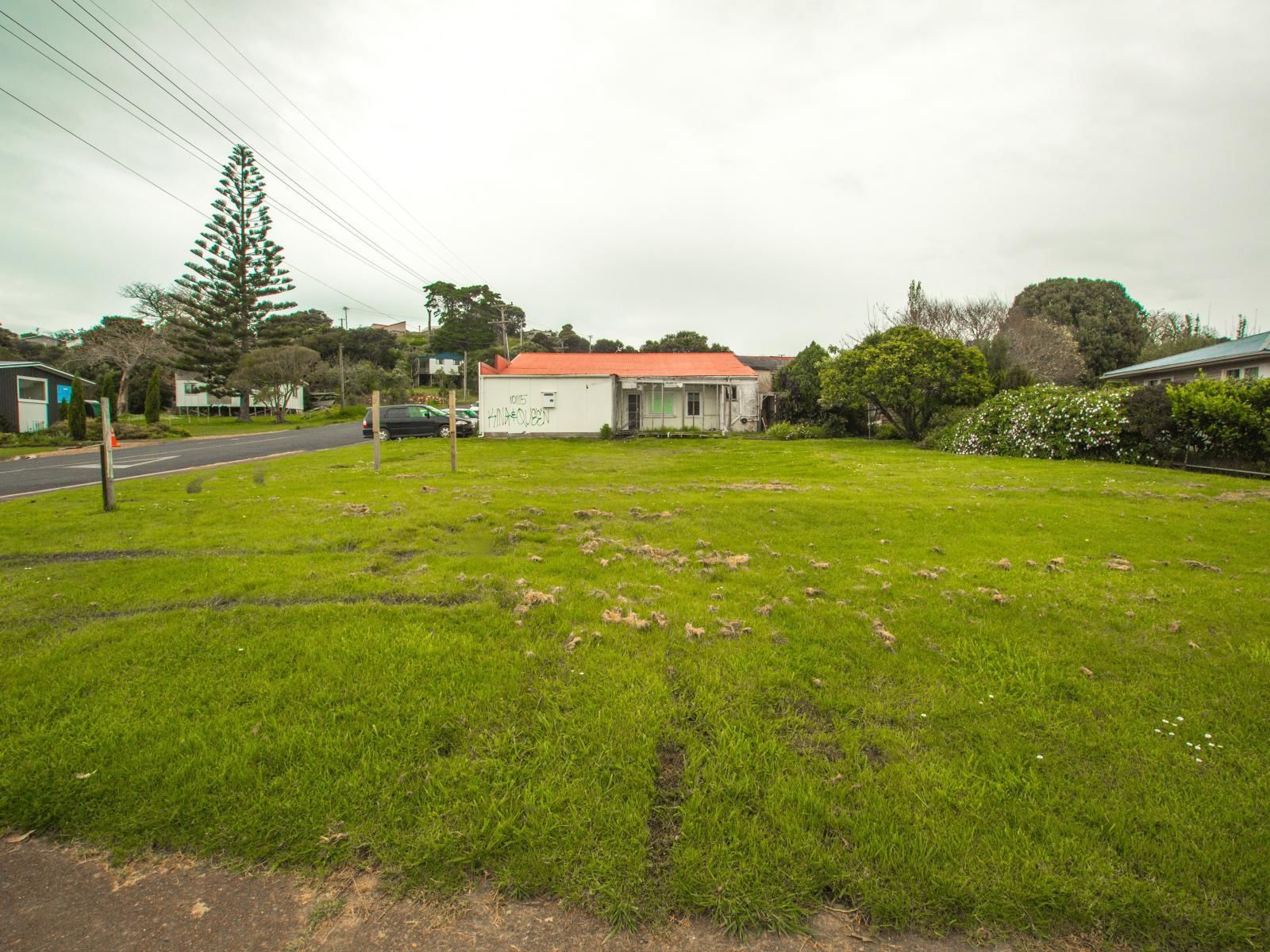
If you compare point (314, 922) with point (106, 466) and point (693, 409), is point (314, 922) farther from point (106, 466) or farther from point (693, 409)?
point (693, 409)

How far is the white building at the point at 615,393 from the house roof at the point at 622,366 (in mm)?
35

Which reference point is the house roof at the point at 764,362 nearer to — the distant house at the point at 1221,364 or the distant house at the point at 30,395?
the distant house at the point at 1221,364

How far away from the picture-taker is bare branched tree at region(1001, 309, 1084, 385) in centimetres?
3117

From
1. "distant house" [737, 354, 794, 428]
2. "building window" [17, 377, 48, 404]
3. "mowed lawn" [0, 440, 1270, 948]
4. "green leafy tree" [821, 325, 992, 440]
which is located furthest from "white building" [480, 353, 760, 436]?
"building window" [17, 377, 48, 404]

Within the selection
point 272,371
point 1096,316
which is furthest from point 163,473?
point 1096,316

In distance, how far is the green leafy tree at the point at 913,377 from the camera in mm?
19734

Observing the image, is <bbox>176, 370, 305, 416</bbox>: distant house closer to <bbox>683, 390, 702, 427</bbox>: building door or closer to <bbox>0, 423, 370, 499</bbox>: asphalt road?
<bbox>0, 423, 370, 499</bbox>: asphalt road

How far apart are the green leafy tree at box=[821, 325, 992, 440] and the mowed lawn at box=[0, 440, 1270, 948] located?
14329mm

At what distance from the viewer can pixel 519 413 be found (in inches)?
948

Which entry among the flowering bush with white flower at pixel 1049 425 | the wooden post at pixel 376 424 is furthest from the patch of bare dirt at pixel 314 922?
the flowering bush with white flower at pixel 1049 425

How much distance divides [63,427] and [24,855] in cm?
3031

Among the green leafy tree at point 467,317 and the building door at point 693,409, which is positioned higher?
the green leafy tree at point 467,317

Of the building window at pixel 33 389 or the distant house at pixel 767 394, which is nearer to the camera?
the building window at pixel 33 389

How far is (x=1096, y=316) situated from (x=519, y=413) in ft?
131
